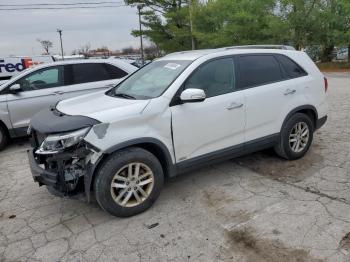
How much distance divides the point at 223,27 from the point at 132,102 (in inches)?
931

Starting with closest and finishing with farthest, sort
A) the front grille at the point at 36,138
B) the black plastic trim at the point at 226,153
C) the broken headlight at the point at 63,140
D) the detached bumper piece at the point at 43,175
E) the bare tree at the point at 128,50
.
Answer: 1. the broken headlight at the point at 63,140
2. the detached bumper piece at the point at 43,175
3. the front grille at the point at 36,138
4. the black plastic trim at the point at 226,153
5. the bare tree at the point at 128,50

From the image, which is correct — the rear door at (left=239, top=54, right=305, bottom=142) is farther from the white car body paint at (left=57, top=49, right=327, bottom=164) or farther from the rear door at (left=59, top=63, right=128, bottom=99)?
the rear door at (left=59, top=63, right=128, bottom=99)

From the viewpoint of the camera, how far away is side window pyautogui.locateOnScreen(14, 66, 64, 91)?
276 inches

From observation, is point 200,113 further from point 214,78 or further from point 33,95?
point 33,95

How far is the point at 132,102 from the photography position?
3.88 meters

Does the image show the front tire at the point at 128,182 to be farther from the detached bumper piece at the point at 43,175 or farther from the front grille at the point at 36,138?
the front grille at the point at 36,138

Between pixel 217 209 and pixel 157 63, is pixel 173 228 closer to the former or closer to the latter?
pixel 217 209

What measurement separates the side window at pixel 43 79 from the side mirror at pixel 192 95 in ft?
14.0

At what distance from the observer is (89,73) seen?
7.51 meters

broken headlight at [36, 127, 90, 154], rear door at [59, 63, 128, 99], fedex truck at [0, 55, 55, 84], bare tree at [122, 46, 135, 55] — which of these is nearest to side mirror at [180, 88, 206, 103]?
broken headlight at [36, 127, 90, 154]

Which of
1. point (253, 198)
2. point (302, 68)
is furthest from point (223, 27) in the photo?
point (253, 198)

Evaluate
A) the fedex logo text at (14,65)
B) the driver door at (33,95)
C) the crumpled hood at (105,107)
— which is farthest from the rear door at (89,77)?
the fedex logo text at (14,65)

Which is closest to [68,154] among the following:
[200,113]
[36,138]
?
[36,138]

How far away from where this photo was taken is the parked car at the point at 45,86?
22.2 feet
